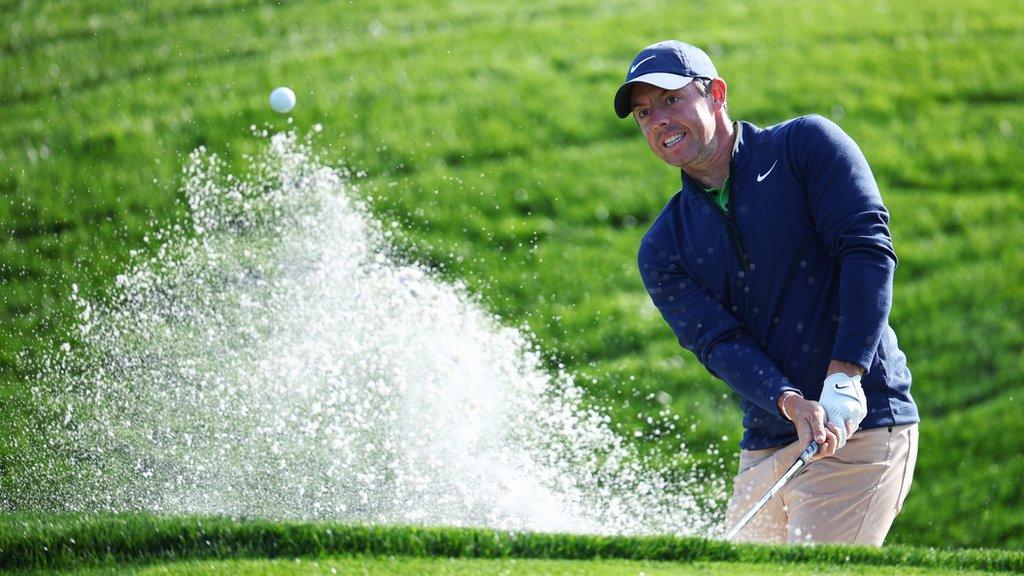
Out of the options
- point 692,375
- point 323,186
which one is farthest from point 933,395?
point 323,186

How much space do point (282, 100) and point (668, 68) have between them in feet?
20.3

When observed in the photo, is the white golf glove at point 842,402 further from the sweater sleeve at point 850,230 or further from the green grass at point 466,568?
the green grass at point 466,568

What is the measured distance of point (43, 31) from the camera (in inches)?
448

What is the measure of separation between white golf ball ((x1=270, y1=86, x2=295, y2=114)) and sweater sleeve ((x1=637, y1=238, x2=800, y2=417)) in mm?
5947

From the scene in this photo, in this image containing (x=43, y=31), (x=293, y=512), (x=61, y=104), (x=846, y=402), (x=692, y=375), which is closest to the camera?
(x=846, y=402)

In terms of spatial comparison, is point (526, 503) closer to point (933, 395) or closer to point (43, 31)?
point (933, 395)

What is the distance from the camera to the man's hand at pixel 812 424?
13.7ft

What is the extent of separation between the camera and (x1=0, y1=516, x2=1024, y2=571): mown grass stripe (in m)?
4.24

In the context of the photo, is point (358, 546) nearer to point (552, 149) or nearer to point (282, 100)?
point (552, 149)

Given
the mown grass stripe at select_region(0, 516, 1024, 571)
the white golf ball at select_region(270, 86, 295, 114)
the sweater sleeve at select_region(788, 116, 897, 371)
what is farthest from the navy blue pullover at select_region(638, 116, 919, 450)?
the white golf ball at select_region(270, 86, 295, 114)

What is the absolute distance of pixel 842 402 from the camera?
417cm

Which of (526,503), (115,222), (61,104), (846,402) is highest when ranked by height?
(61,104)

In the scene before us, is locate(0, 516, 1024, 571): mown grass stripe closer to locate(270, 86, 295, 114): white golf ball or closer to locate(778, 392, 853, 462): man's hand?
locate(778, 392, 853, 462): man's hand

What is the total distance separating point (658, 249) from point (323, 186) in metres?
5.04
